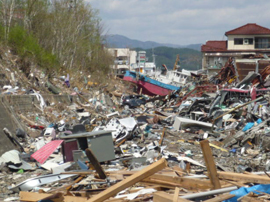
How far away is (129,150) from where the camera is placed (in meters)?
9.99

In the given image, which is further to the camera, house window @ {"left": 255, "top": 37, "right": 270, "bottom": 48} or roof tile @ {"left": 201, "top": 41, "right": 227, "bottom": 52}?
roof tile @ {"left": 201, "top": 41, "right": 227, "bottom": 52}

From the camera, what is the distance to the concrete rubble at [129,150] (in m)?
4.88

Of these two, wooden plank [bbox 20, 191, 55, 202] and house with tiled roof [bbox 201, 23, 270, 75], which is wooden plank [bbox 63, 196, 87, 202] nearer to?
wooden plank [bbox 20, 191, 55, 202]

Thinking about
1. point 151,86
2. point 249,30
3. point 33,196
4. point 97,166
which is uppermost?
point 249,30

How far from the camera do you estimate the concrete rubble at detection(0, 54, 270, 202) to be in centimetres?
488

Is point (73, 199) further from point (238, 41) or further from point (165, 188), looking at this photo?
point (238, 41)

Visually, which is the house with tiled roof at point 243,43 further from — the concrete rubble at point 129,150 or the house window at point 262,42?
the concrete rubble at point 129,150

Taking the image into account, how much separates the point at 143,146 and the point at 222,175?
5.50 metres

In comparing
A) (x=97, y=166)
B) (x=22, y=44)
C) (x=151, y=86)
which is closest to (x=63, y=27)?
A: (x=22, y=44)

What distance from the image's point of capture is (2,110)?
10.8 meters

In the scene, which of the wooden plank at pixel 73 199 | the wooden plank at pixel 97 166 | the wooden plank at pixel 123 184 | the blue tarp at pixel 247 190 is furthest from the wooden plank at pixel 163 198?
the wooden plank at pixel 97 166

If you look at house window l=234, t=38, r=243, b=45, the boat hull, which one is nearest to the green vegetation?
the boat hull

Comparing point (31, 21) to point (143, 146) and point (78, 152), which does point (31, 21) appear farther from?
point (78, 152)

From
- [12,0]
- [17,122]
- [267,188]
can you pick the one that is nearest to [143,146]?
[17,122]
